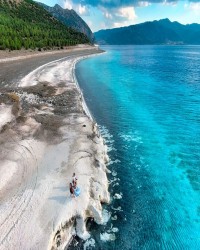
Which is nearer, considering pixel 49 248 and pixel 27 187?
pixel 49 248

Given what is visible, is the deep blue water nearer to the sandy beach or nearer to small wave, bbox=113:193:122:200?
small wave, bbox=113:193:122:200

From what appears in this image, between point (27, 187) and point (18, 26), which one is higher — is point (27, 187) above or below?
above

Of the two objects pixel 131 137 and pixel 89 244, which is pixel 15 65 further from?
pixel 89 244

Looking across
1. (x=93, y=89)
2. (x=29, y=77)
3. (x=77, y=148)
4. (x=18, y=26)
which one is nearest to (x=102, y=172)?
(x=77, y=148)

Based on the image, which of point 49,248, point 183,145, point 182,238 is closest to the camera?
point 49,248

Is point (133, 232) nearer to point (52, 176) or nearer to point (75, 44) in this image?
point (52, 176)

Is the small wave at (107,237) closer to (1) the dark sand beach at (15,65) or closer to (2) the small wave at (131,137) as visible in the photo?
(2) the small wave at (131,137)
